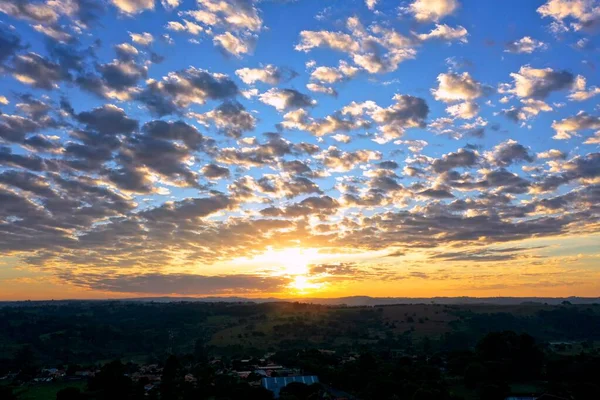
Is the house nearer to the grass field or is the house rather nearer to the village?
the village

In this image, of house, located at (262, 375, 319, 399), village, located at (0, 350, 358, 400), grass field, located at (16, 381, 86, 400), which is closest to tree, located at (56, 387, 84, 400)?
village, located at (0, 350, 358, 400)

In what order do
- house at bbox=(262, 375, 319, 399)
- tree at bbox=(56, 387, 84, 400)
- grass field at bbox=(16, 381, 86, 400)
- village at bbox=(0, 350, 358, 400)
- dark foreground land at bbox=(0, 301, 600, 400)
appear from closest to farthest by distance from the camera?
tree at bbox=(56, 387, 84, 400), dark foreground land at bbox=(0, 301, 600, 400), house at bbox=(262, 375, 319, 399), village at bbox=(0, 350, 358, 400), grass field at bbox=(16, 381, 86, 400)

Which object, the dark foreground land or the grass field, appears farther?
the grass field

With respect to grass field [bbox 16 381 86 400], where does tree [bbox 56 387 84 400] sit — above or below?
above

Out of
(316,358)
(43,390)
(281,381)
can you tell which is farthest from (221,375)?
(43,390)

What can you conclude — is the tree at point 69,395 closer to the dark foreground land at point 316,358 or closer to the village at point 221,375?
the dark foreground land at point 316,358

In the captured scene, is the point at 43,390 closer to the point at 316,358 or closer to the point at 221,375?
the point at 221,375

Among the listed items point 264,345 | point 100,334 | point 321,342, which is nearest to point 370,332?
point 321,342
